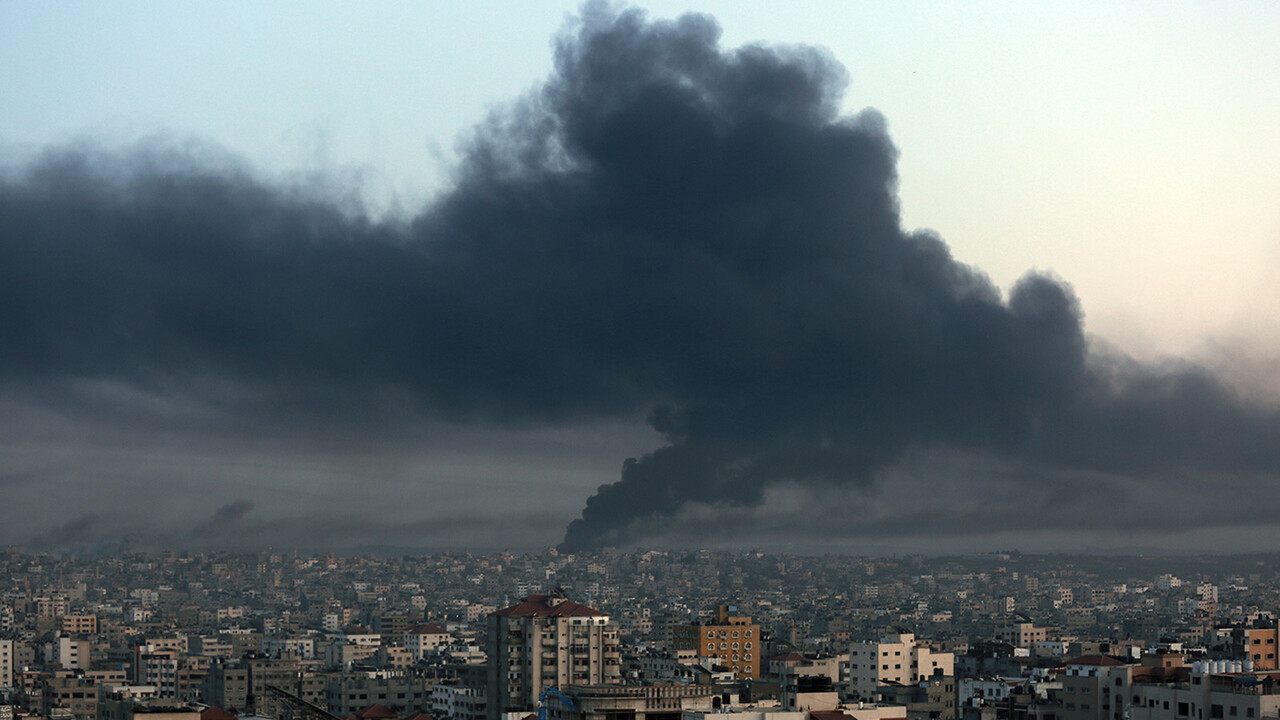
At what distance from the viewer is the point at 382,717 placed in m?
86.9

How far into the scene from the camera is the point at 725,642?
404 ft

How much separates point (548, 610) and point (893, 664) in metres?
25.3

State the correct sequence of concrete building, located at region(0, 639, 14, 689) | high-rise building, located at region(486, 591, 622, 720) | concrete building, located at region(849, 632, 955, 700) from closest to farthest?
high-rise building, located at region(486, 591, 622, 720) → concrete building, located at region(849, 632, 955, 700) → concrete building, located at region(0, 639, 14, 689)

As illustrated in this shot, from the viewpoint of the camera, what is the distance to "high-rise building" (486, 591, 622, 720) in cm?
8050

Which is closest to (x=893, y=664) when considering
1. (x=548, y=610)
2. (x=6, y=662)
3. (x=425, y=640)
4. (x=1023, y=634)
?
(x=548, y=610)

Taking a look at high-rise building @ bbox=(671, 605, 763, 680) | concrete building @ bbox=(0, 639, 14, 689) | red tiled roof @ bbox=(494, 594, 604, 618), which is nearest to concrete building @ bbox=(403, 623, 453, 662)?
concrete building @ bbox=(0, 639, 14, 689)

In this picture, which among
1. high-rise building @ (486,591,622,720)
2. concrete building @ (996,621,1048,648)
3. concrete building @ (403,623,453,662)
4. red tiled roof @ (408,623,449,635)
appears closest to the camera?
high-rise building @ (486,591,622,720)

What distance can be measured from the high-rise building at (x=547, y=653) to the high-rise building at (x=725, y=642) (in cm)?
3760

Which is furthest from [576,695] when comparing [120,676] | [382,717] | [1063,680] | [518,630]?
[120,676]

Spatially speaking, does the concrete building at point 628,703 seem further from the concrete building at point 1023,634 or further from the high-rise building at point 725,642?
the concrete building at point 1023,634

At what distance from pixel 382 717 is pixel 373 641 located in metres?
89.6

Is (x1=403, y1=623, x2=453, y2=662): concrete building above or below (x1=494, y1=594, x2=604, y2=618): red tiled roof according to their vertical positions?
below

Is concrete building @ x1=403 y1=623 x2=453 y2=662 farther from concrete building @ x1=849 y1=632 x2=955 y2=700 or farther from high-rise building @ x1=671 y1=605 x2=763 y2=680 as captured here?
concrete building @ x1=849 y1=632 x2=955 y2=700

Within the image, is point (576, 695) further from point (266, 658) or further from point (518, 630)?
point (266, 658)
